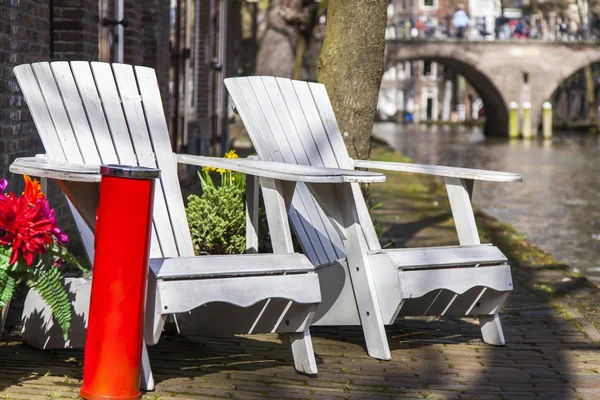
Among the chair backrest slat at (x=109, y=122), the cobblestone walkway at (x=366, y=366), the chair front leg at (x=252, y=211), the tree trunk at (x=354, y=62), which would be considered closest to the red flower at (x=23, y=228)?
the cobblestone walkway at (x=366, y=366)

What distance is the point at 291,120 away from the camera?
16.1ft

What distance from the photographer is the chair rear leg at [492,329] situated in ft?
14.8

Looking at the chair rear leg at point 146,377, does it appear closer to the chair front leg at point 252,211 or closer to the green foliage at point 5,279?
the green foliage at point 5,279

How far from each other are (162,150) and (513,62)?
1636 inches

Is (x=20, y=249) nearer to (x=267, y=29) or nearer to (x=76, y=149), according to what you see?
(x=76, y=149)

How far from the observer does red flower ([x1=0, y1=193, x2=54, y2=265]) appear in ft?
11.1

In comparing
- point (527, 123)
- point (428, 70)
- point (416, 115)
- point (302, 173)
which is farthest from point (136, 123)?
point (428, 70)

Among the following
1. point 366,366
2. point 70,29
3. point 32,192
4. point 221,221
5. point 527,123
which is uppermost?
point 70,29

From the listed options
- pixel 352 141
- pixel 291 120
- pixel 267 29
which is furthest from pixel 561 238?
pixel 267 29

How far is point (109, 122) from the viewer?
14.3ft

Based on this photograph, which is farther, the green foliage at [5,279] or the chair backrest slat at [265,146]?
the chair backrest slat at [265,146]

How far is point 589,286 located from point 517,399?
9.57ft

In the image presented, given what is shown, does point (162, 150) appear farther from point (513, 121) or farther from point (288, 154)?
point (513, 121)

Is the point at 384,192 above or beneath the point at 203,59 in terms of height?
beneath
